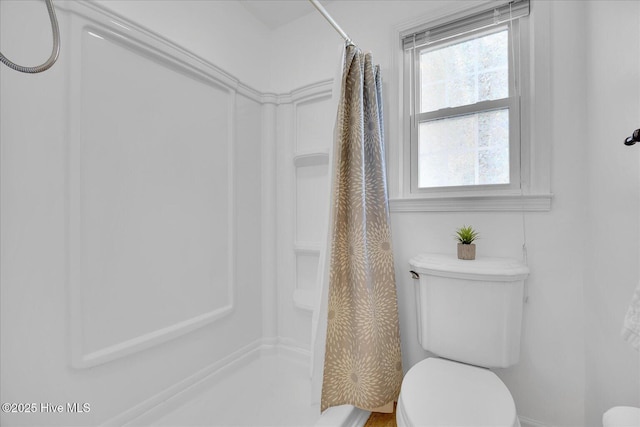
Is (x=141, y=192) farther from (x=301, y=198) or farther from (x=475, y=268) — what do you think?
(x=475, y=268)

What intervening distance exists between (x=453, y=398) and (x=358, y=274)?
538 mm

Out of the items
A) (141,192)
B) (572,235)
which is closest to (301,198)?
(141,192)

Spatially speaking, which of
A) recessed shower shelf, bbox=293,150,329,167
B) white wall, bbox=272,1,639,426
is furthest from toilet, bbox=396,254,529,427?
recessed shower shelf, bbox=293,150,329,167

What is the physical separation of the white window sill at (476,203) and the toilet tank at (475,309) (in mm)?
241

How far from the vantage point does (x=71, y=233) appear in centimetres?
98

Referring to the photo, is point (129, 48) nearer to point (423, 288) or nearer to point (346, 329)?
point (346, 329)

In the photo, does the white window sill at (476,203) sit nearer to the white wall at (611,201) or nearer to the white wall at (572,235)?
the white wall at (572,235)

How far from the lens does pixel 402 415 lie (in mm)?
896

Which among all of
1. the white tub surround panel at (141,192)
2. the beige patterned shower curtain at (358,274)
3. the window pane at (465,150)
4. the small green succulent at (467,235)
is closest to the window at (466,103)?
the window pane at (465,150)

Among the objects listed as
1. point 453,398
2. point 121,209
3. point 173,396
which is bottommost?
point 173,396

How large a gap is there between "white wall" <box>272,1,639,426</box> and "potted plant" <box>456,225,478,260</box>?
9 centimetres

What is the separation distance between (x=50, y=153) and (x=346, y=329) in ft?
4.24

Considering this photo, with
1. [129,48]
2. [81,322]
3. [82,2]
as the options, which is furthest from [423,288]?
[82,2]

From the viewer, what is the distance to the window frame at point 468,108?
1.29m
